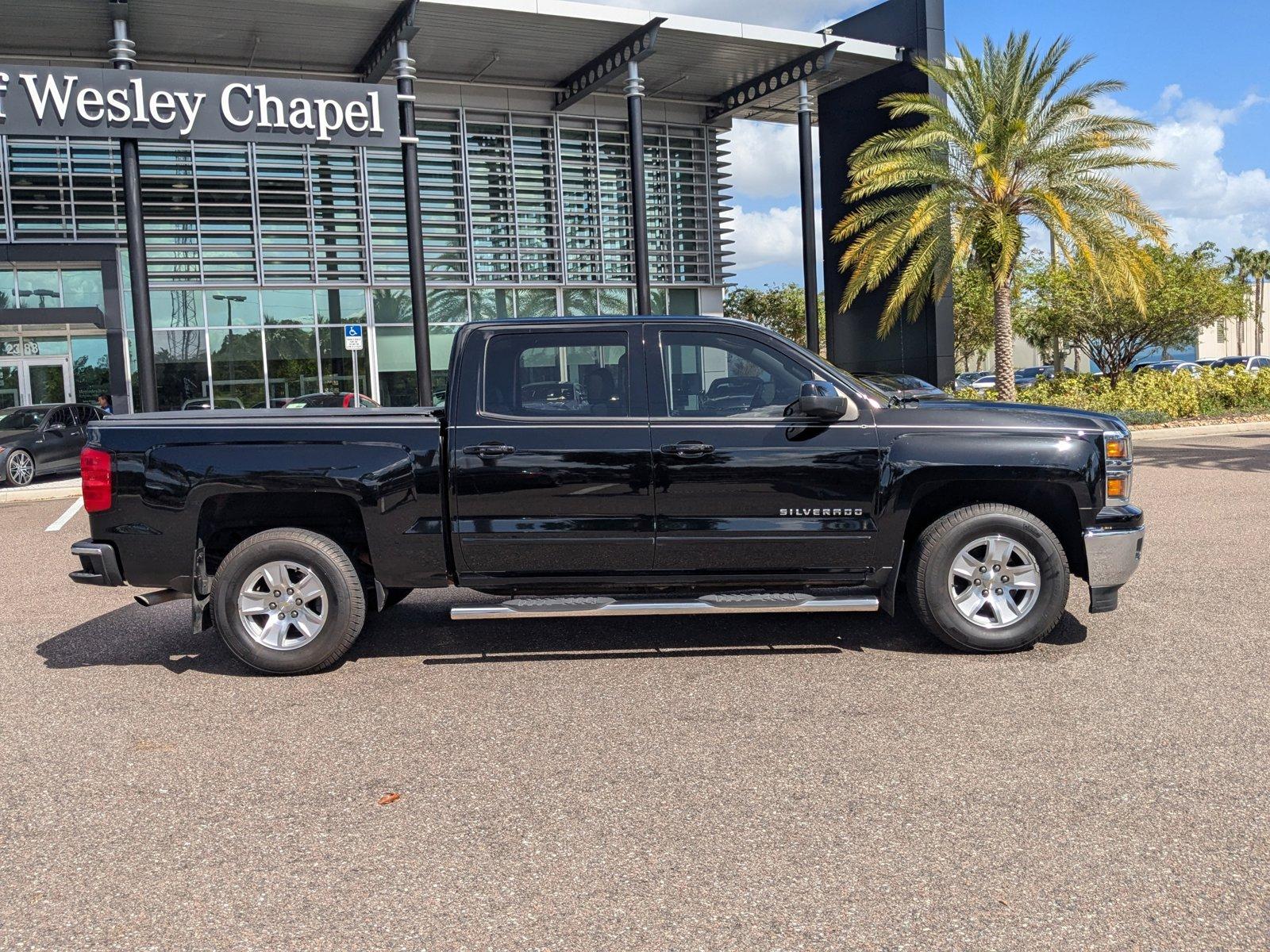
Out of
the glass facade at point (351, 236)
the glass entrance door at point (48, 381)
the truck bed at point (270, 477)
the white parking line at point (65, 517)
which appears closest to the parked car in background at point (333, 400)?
the glass facade at point (351, 236)

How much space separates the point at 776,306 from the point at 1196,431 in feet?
138

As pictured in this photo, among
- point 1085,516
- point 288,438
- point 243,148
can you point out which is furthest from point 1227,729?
point 243,148

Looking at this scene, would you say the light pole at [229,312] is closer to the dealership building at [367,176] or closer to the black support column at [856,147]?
the dealership building at [367,176]

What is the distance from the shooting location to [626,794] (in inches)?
167

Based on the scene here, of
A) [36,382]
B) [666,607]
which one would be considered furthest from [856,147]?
[666,607]

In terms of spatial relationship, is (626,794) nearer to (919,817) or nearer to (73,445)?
(919,817)

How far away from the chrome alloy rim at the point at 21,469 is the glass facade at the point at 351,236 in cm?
678

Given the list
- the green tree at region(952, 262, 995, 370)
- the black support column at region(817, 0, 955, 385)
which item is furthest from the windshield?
the green tree at region(952, 262, 995, 370)

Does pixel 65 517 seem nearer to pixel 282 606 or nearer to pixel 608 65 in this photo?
pixel 282 606

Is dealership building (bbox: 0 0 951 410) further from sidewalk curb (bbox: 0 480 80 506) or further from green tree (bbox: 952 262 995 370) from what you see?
green tree (bbox: 952 262 995 370)

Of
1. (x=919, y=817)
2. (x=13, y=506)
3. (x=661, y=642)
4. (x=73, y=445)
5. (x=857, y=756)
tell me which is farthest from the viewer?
(x=73, y=445)

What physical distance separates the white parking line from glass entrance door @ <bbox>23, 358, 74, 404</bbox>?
11333 millimetres

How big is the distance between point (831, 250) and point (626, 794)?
28816 mm

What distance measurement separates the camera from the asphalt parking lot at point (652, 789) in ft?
10.8
